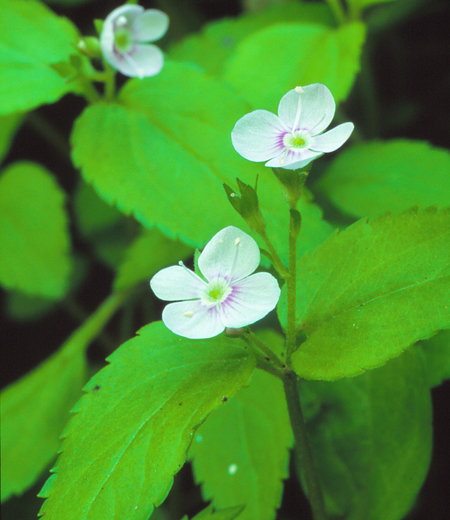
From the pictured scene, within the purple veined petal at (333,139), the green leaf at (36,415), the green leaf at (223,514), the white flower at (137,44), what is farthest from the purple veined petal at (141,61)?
the green leaf at (223,514)

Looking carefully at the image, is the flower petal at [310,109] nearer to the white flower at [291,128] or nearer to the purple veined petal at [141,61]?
the white flower at [291,128]

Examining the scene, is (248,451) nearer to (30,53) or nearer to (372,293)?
(372,293)

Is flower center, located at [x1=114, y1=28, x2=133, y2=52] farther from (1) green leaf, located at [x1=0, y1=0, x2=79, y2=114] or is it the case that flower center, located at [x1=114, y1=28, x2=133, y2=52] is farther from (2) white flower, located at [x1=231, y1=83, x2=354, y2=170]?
(2) white flower, located at [x1=231, y1=83, x2=354, y2=170]

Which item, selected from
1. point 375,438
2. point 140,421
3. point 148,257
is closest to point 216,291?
point 140,421

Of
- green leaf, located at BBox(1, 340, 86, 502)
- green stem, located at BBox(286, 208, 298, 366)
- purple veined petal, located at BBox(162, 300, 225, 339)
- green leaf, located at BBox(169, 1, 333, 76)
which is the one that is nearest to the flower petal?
green stem, located at BBox(286, 208, 298, 366)

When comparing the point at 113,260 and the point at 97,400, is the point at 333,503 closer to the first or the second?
the point at 97,400
